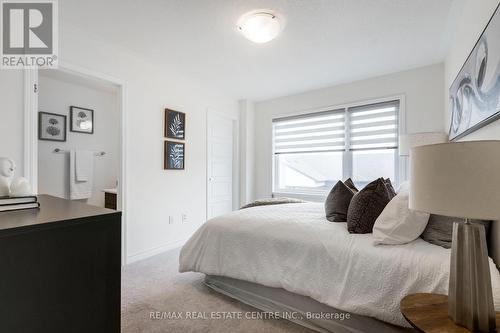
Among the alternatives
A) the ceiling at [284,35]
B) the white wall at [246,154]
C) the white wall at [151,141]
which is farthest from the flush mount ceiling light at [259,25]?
the white wall at [246,154]

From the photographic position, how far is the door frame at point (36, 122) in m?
2.14

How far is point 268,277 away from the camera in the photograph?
1859 mm

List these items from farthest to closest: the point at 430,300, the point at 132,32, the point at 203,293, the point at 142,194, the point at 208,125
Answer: the point at 208,125
the point at 142,194
the point at 132,32
the point at 203,293
the point at 430,300

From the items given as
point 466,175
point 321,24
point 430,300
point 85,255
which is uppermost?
point 321,24

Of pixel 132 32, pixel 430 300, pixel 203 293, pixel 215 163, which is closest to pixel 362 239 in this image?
pixel 430 300

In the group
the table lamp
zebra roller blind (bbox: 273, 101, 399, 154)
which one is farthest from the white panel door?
the table lamp

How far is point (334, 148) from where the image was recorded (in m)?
4.10

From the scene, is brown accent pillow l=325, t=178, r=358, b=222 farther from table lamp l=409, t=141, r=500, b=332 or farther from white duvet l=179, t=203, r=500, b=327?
table lamp l=409, t=141, r=500, b=332

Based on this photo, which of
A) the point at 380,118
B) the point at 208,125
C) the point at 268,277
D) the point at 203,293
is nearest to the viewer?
the point at 268,277

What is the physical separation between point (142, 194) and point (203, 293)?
150 cm

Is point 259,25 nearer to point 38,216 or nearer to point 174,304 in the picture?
point 38,216

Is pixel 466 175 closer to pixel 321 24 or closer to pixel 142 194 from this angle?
pixel 321 24

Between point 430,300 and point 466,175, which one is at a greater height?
point 466,175

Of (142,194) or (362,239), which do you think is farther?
(142,194)
